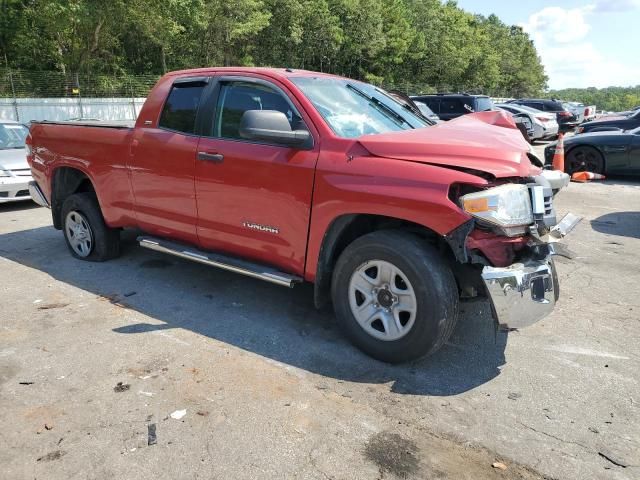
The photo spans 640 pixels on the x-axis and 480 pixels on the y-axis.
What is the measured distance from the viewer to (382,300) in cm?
352

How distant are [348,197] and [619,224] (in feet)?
18.3

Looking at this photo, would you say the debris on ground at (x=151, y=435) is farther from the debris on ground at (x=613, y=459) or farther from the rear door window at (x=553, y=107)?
the rear door window at (x=553, y=107)

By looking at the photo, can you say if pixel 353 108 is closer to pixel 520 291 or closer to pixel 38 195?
pixel 520 291

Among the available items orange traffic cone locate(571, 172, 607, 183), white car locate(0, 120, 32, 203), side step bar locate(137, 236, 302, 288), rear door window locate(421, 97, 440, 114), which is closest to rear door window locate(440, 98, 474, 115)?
rear door window locate(421, 97, 440, 114)

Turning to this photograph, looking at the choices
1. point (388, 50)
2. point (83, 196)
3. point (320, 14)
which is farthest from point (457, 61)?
point (83, 196)

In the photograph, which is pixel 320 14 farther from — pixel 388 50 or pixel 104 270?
pixel 104 270

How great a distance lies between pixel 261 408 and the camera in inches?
122

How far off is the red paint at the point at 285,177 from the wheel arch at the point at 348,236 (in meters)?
0.06

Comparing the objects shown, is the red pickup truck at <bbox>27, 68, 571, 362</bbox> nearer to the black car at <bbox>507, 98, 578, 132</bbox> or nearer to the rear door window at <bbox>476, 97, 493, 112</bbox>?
the rear door window at <bbox>476, 97, 493, 112</bbox>

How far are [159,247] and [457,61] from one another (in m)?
56.6

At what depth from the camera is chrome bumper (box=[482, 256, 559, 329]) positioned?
3.10m

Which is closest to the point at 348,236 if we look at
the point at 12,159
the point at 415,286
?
the point at 415,286

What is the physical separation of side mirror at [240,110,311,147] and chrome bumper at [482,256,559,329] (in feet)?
5.08

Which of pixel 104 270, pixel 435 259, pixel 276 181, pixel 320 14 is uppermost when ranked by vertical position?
pixel 320 14
